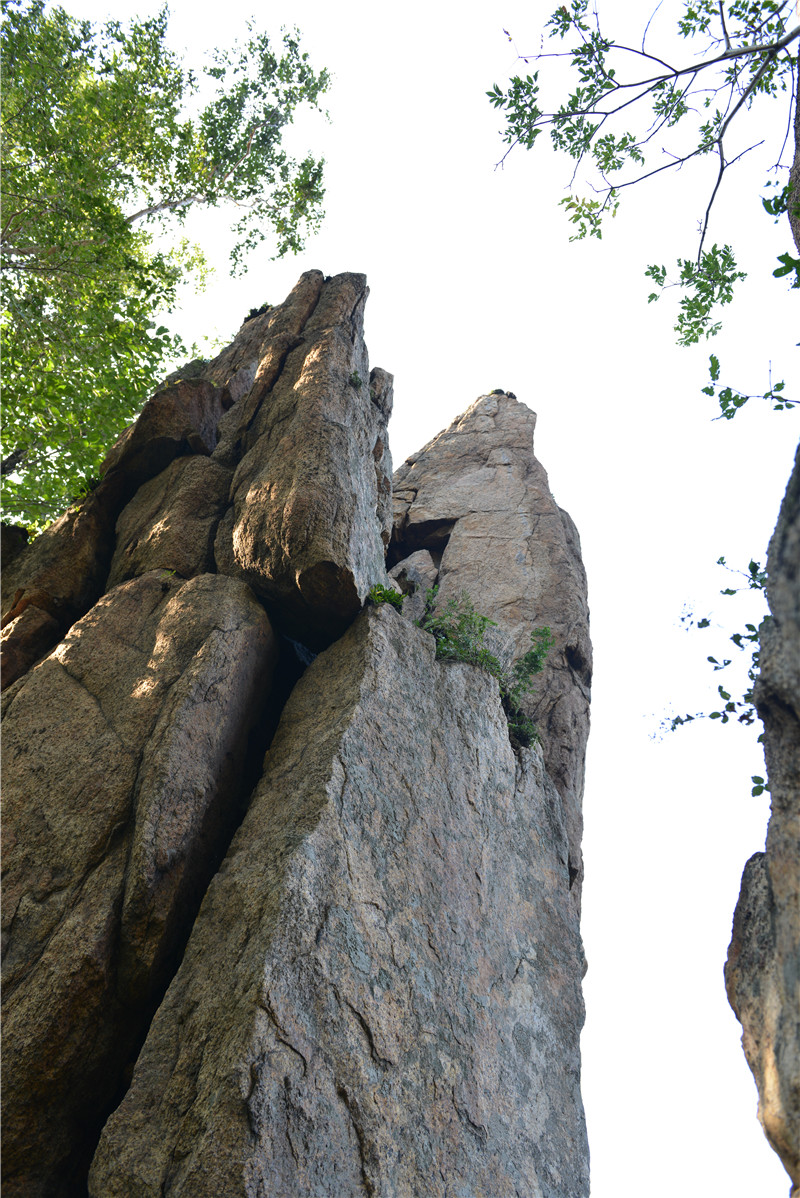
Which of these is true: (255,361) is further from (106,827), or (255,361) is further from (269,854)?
(269,854)

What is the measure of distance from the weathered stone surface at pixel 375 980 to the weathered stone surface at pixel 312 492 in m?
0.86

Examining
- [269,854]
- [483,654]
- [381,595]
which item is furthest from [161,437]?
[269,854]

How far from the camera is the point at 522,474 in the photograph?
2322 centimetres

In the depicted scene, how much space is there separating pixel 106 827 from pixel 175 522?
6.14 m

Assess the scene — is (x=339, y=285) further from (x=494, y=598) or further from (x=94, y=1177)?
(x=94, y=1177)

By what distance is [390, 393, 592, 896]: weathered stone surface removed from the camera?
1714 centimetres

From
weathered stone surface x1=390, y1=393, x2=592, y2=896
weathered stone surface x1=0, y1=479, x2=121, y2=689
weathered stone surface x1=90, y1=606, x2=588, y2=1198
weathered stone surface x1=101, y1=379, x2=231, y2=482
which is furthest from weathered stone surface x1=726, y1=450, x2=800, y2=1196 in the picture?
weathered stone surface x1=101, y1=379, x2=231, y2=482

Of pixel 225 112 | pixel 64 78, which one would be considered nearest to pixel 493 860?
pixel 64 78

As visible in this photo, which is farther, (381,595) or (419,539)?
(419,539)

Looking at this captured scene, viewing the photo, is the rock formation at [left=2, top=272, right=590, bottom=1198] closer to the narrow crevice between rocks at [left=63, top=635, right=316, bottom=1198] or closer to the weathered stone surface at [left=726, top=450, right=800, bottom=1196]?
the narrow crevice between rocks at [left=63, top=635, right=316, bottom=1198]

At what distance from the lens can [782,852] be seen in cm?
455

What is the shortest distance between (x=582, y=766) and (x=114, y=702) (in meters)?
10.6

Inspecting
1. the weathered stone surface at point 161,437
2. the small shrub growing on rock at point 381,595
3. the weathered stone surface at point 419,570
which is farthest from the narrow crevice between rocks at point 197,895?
the weathered stone surface at point 419,570

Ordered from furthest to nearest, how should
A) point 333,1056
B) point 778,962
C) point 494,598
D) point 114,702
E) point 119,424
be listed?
1. point 494,598
2. point 119,424
3. point 114,702
4. point 333,1056
5. point 778,962
